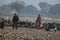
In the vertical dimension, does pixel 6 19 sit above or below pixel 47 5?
below

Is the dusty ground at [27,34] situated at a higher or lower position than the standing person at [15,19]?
lower

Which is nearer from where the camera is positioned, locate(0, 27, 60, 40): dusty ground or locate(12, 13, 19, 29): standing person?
locate(0, 27, 60, 40): dusty ground

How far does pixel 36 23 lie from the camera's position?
21.7ft

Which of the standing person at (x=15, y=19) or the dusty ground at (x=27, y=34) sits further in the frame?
the standing person at (x=15, y=19)

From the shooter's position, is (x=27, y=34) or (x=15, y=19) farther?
(x=15, y=19)

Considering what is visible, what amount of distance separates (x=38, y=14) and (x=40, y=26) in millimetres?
374

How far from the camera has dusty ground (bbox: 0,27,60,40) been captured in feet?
20.0

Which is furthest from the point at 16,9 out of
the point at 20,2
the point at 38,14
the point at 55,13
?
the point at 55,13

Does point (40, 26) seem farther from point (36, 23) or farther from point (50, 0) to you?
point (50, 0)

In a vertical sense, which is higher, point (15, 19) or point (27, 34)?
point (15, 19)

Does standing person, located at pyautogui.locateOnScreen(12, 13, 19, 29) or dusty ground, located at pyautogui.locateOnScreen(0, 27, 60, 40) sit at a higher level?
standing person, located at pyautogui.locateOnScreen(12, 13, 19, 29)

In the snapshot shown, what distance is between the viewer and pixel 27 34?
6.25 m

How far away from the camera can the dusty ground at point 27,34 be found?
6.10 metres

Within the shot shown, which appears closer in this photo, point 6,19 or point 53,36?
point 53,36
